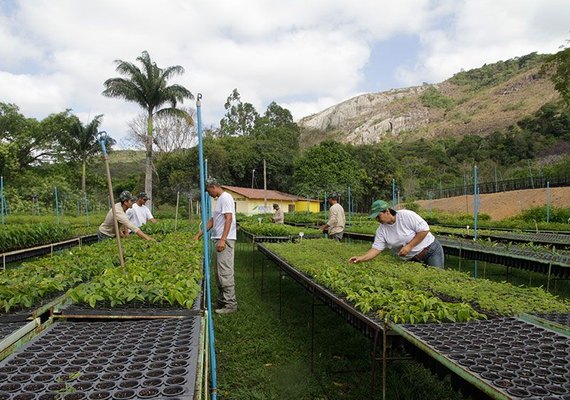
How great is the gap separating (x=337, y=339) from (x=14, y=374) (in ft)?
13.5

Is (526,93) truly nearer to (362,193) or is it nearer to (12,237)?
(362,193)

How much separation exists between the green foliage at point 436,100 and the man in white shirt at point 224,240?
120751 millimetres

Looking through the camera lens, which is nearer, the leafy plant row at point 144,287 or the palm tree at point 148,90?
the leafy plant row at point 144,287

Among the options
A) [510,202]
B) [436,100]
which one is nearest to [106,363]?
[510,202]

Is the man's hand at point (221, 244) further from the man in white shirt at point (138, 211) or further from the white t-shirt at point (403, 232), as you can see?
the man in white shirt at point (138, 211)

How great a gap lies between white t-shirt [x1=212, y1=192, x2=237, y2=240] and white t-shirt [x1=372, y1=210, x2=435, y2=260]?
2.12 m

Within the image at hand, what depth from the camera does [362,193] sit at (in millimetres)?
44469

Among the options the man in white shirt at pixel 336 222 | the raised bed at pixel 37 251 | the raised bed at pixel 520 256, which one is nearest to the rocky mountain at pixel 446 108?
the man in white shirt at pixel 336 222

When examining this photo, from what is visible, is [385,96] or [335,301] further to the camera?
[385,96]

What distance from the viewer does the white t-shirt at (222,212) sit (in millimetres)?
6242

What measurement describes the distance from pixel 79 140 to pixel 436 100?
4425 inches

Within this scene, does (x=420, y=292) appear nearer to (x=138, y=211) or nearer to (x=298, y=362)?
(x=298, y=362)

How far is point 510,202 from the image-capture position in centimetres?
3191

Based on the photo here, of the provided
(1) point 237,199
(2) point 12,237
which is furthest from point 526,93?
(2) point 12,237
